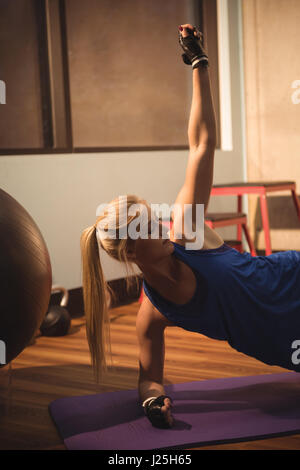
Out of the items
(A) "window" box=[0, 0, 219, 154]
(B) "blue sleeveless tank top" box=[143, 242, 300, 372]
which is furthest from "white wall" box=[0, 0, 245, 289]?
(B) "blue sleeveless tank top" box=[143, 242, 300, 372]

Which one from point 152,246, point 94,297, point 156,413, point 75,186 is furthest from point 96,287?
point 75,186

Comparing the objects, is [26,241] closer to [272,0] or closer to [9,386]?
[9,386]

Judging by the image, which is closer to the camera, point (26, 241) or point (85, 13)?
point (26, 241)

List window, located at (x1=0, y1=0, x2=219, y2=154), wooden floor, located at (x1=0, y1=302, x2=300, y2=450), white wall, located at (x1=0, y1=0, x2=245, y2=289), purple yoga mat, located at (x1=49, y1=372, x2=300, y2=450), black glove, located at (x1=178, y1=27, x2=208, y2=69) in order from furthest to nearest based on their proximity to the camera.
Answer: window, located at (x1=0, y1=0, x2=219, y2=154), white wall, located at (x1=0, y1=0, x2=245, y2=289), black glove, located at (x1=178, y1=27, x2=208, y2=69), wooden floor, located at (x1=0, y1=302, x2=300, y2=450), purple yoga mat, located at (x1=49, y1=372, x2=300, y2=450)

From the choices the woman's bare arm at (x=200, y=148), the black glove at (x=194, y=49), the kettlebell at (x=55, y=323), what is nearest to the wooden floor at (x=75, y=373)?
the kettlebell at (x=55, y=323)

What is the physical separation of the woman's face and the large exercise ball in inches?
13.2

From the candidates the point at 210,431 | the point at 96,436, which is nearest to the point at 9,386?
the point at 96,436

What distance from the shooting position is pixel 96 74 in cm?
370

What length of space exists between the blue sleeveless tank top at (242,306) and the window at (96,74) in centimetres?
168

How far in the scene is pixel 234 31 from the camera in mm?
4508

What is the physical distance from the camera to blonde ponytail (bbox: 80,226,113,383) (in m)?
1.73

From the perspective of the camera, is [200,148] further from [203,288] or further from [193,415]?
[193,415]

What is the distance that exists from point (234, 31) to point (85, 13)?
1.35 m

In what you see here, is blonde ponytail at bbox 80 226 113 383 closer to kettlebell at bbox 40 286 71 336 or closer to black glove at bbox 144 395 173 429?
black glove at bbox 144 395 173 429
